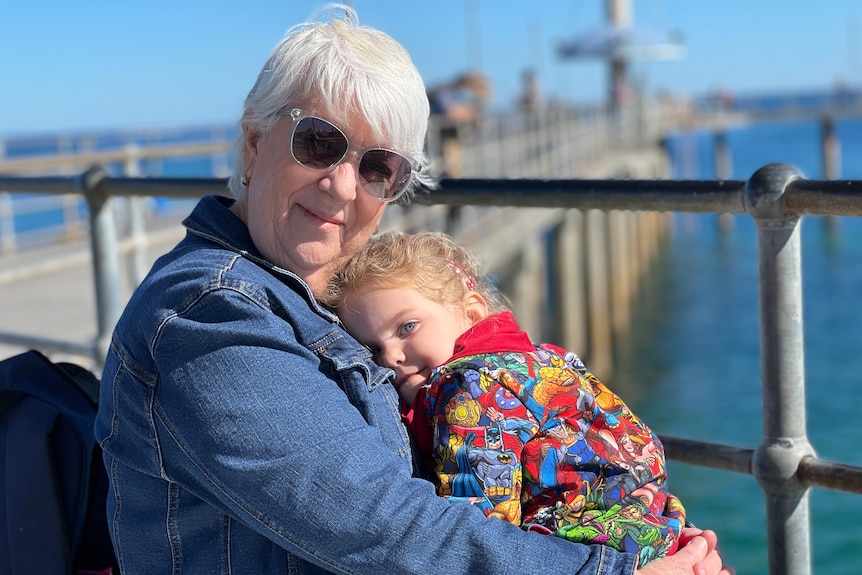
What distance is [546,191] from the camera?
2.07 metres

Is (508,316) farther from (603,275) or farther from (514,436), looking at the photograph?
(603,275)

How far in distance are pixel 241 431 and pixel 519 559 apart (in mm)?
416

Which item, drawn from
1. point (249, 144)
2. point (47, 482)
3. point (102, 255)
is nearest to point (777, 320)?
point (249, 144)

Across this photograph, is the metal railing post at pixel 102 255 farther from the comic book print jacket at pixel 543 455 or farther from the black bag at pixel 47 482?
the comic book print jacket at pixel 543 455

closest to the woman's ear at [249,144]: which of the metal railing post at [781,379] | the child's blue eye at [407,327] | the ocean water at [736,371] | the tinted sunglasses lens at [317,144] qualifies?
the tinted sunglasses lens at [317,144]

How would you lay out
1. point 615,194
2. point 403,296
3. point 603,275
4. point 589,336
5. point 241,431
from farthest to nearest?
point 603,275
point 589,336
point 615,194
point 403,296
point 241,431

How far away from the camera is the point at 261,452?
1.35 meters

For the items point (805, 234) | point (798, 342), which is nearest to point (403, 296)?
point (798, 342)

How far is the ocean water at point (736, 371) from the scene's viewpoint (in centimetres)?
965

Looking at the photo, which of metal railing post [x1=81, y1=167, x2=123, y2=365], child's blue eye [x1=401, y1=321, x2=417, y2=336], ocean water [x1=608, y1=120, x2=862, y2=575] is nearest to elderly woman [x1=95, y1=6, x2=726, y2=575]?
child's blue eye [x1=401, y1=321, x2=417, y2=336]

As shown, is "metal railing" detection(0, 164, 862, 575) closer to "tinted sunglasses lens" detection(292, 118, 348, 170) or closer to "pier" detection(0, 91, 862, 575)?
"pier" detection(0, 91, 862, 575)

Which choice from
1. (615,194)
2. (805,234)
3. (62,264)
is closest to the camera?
(615,194)

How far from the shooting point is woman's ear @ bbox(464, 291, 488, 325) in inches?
71.1

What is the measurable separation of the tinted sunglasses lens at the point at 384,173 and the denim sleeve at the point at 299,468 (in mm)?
338
